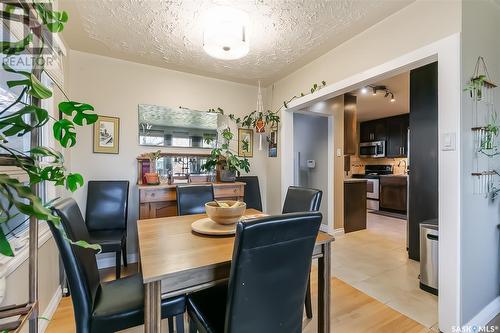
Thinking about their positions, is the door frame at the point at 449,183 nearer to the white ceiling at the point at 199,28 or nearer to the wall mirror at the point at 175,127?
the white ceiling at the point at 199,28

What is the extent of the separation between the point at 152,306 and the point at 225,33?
1.74 m

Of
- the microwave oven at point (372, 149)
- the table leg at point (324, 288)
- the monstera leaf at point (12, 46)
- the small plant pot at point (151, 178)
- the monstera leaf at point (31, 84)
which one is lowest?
the table leg at point (324, 288)

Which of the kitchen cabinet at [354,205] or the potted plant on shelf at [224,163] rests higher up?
the potted plant on shelf at [224,163]

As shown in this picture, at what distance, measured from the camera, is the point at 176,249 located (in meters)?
1.24

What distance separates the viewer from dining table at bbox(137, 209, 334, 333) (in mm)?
952

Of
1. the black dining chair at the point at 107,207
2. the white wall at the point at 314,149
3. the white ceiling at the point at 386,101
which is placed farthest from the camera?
the white wall at the point at 314,149

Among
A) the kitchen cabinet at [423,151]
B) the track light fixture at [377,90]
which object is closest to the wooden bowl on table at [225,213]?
the kitchen cabinet at [423,151]

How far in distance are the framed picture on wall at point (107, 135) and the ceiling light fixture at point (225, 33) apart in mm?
1674

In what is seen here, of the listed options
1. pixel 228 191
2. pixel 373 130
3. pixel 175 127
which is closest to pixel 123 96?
pixel 175 127

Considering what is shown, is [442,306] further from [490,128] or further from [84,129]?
[84,129]

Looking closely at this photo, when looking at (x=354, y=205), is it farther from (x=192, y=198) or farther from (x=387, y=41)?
(x=192, y=198)

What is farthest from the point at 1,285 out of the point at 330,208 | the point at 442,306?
the point at 330,208

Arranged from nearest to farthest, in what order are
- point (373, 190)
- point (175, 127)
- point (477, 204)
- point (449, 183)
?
point (449, 183)
point (477, 204)
point (175, 127)
point (373, 190)

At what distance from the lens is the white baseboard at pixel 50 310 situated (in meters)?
1.68
